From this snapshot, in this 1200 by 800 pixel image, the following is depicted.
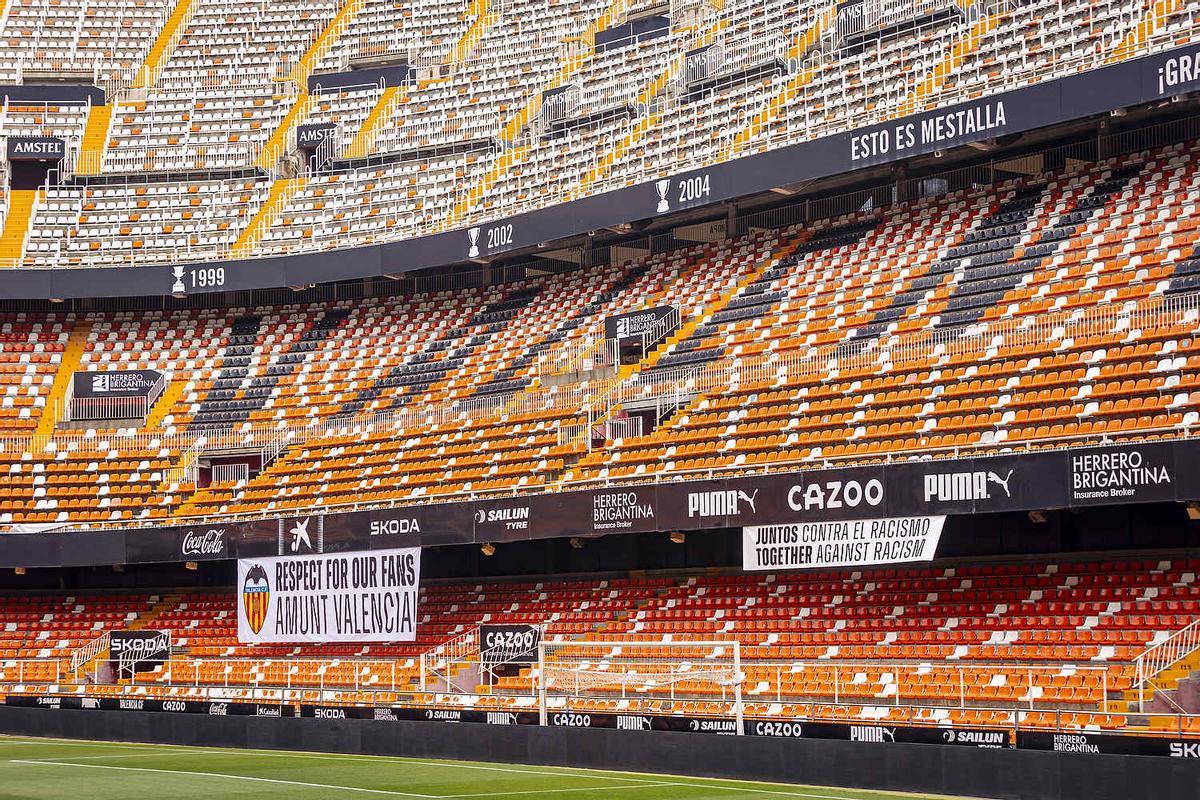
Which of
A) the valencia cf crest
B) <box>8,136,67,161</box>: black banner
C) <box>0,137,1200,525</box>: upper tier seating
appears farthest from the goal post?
<box>8,136,67,161</box>: black banner

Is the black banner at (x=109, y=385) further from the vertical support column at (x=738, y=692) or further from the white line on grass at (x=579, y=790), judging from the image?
the white line on grass at (x=579, y=790)

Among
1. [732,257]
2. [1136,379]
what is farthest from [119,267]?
[1136,379]

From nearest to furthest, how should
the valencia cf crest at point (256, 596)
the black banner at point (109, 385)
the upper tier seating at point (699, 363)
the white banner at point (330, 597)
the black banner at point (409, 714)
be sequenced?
the black banner at point (409, 714) → the upper tier seating at point (699, 363) → the white banner at point (330, 597) → the valencia cf crest at point (256, 596) → the black banner at point (109, 385)

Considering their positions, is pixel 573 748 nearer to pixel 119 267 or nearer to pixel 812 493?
pixel 812 493


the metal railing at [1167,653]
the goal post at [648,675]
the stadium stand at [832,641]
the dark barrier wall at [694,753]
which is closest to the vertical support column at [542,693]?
the goal post at [648,675]

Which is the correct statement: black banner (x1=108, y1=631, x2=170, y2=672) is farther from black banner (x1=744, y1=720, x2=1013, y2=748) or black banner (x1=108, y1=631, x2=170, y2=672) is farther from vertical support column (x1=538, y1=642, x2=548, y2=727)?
black banner (x1=744, y1=720, x2=1013, y2=748)

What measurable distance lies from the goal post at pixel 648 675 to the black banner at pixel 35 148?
28.0m

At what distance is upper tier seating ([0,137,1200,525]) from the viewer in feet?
87.6

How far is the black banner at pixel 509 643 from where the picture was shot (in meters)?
27.4

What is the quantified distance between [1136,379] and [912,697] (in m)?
6.48

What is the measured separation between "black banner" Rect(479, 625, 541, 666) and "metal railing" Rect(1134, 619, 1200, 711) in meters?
10.4

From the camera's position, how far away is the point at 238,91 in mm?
50219

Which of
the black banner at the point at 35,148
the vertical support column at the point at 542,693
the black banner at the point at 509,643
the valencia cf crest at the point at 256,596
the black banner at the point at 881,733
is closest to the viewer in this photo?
the black banner at the point at 881,733

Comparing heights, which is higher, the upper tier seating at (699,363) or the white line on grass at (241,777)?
the upper tier seating at (699,363)
